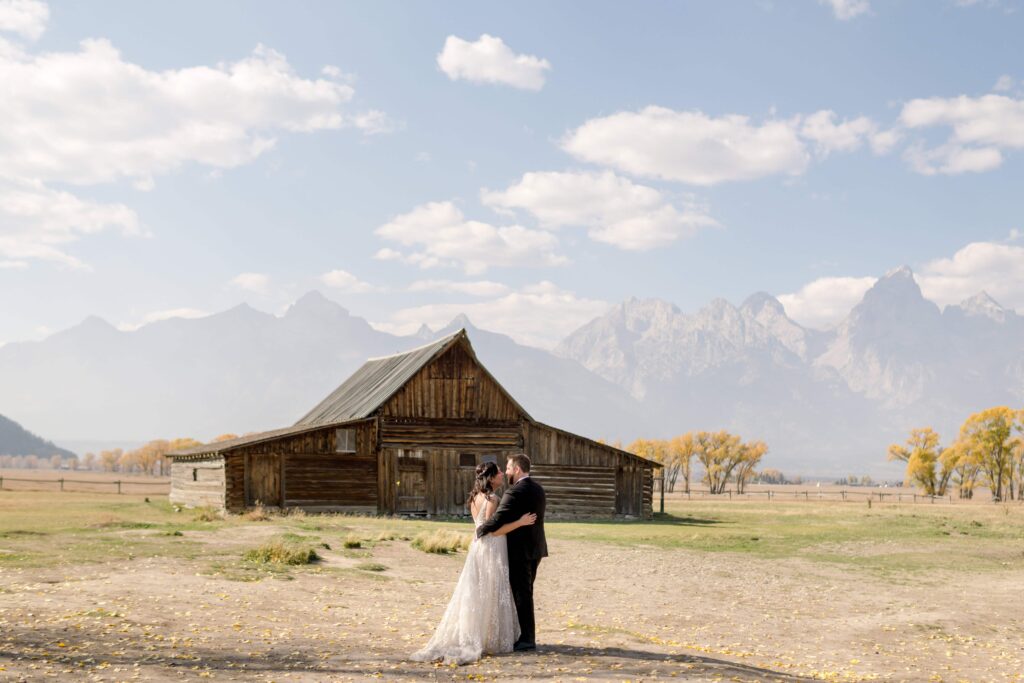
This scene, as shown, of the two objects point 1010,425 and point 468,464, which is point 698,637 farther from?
point 1010,425

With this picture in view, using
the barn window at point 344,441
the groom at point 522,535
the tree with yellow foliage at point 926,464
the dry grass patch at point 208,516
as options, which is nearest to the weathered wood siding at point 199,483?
the dry grass patch at point 208,516

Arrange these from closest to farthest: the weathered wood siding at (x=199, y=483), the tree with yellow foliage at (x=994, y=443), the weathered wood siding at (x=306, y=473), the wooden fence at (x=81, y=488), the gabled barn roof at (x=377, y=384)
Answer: the weathered wood siding at (x=306, y=473), the weathered wood siding at (x=199, y=483), the gabled barn roof at (x=377, y=384), the wooden fence at (x=81, y=488), the tree with yellow foliage at (x=994, y=443)

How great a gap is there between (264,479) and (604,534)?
14.2 meters

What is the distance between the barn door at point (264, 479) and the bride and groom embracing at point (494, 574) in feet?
94.3

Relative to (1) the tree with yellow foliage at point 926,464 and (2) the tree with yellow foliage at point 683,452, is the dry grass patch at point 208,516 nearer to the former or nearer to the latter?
(1) the tree with yellow foliage at point 926,464

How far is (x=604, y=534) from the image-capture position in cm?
3425

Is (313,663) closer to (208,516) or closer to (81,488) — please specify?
(208,516)

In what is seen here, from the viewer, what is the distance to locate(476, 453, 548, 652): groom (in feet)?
35.1

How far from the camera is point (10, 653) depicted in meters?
10.3

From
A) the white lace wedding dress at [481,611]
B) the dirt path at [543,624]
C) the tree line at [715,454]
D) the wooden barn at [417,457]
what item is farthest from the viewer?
the tree line at [715,454]

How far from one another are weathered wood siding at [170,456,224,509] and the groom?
96.6ft

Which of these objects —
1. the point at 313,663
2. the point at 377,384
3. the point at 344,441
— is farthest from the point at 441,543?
the point at 377,384

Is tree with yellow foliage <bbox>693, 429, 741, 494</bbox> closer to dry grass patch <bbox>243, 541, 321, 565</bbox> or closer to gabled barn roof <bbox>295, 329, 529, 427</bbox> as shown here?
gabled barn roof <bbox>295, 329, 529, 427</bbox>

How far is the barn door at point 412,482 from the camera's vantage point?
40.8 meters
